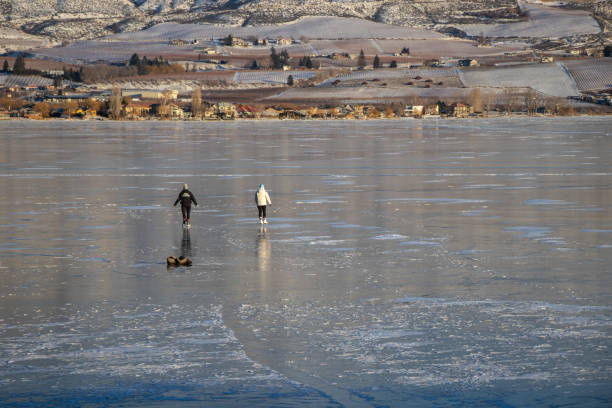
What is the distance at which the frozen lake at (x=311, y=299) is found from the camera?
9.52m

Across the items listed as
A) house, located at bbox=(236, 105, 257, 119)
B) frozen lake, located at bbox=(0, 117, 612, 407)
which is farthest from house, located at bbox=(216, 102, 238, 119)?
frozen lake, located at bbox=(0, 117, 612, 407)

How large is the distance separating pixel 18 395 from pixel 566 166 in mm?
29352

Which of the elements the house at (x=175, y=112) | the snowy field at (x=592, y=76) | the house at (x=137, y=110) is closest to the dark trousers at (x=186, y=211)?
the house at (x=137, y=110)

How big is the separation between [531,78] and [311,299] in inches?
7177

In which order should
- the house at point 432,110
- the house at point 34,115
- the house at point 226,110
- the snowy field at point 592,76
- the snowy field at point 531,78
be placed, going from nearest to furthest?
1. the house at point 34,115
2. the house at point 226,110
3. the house at point 432,110
4. the snowy field at point 531,78
5. the snowy field at point 592,76

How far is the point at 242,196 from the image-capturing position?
85.9 feet

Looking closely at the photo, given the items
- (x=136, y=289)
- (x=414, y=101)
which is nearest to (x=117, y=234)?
(x=136, y=289)

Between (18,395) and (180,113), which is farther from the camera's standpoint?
(180,113)

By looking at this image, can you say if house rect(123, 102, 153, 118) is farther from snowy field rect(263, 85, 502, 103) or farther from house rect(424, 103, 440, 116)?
house rect(424, 103, 440, 116)

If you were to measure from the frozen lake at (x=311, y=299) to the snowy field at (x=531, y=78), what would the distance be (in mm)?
160328

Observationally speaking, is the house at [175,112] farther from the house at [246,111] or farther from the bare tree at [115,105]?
the house at [246,111]

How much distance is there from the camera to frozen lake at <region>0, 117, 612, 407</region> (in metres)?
9.52

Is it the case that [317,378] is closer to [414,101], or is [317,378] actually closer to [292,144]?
[292,144]

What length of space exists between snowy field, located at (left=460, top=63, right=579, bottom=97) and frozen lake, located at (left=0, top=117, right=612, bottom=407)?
526 ft
